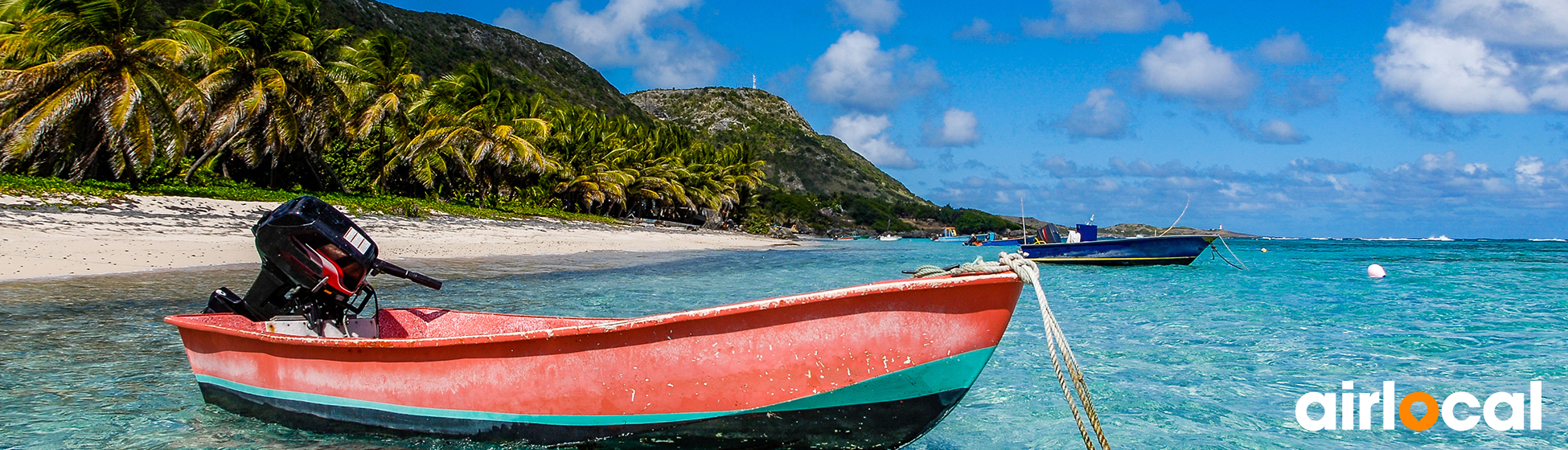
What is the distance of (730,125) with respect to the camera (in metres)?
→ 128

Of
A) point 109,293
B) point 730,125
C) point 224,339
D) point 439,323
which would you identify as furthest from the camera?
point 730,125

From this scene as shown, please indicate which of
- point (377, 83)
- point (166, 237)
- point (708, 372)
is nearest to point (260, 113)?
point (377, 83)

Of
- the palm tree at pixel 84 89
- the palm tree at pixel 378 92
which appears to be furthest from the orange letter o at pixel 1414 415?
the palm tree at pixel 378 92

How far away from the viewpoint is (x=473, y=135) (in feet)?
100.0

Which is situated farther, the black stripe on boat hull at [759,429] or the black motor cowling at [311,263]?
the black motor cowling at [311,263]

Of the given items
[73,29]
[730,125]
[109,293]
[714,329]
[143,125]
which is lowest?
[109,293]

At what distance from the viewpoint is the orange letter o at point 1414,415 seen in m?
5.08

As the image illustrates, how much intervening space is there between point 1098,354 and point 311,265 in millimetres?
6601

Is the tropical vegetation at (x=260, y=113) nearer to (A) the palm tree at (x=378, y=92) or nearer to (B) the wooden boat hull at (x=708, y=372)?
(A) the palm tree at (x=378, y=92)

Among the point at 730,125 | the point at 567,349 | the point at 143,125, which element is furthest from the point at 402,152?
the point at 730,125

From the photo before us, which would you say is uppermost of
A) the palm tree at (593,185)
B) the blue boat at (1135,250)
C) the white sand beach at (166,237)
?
the palm tree at (593,185)

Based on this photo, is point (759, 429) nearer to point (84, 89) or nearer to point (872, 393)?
point (872, 393)

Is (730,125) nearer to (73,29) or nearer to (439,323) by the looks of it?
(73,29)

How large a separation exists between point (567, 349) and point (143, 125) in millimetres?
20024
